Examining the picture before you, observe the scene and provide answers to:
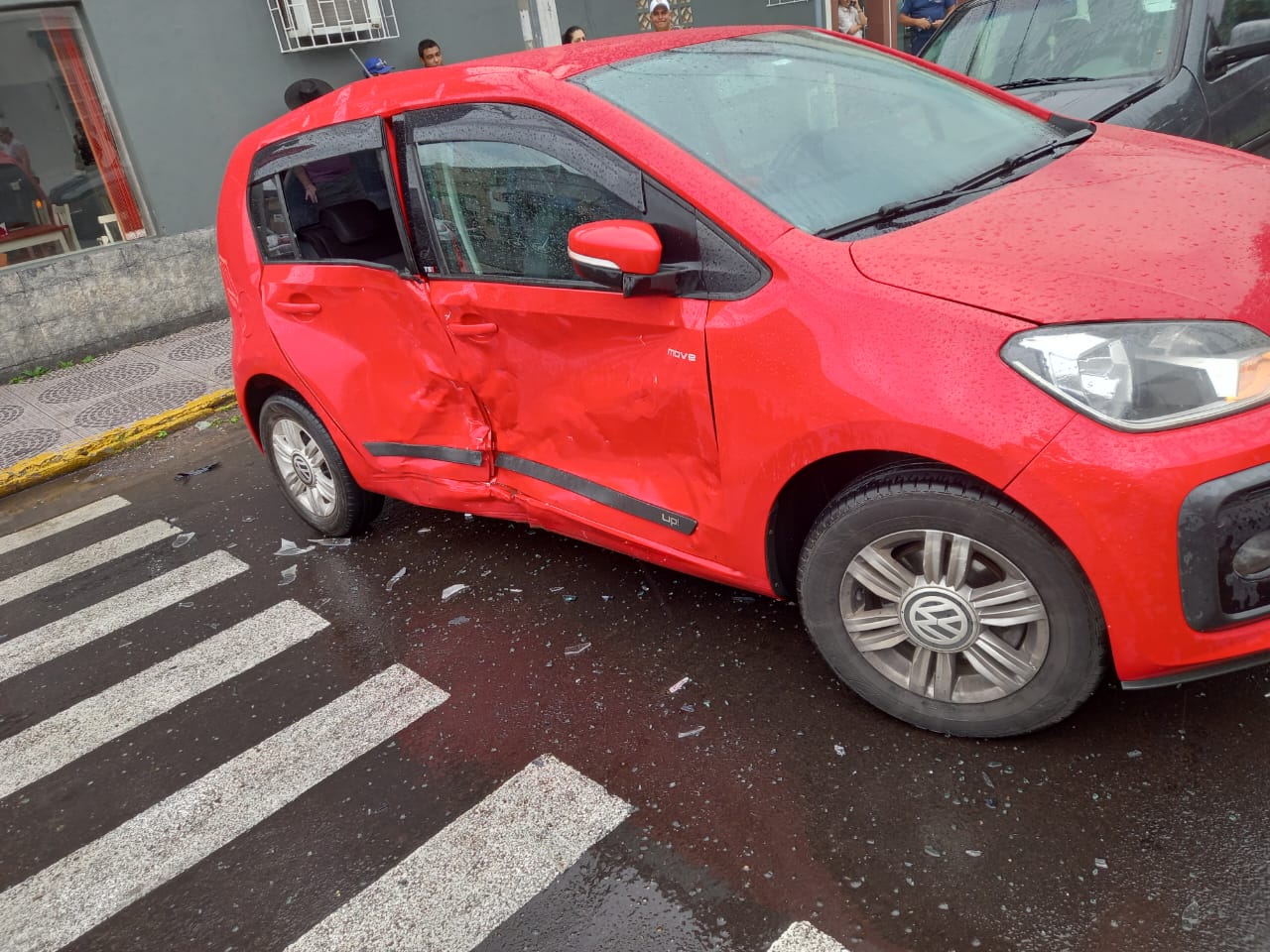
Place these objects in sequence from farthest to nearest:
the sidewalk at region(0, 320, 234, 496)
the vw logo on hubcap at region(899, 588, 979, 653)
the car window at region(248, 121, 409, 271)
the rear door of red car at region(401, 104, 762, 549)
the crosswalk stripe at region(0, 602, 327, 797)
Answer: the sidewalk at region(0, 320, 234, 496)
the car window at region(248, 121, 409, 271)
the crosswalk stripe at region(0, 602, 327, 797)
the rear door of red car at region(401, 104, 762, 549)
the vw logo on hubcap at region(899, 588, 979, 653)

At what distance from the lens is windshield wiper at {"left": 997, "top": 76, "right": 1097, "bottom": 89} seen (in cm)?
555

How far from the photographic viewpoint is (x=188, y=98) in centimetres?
872

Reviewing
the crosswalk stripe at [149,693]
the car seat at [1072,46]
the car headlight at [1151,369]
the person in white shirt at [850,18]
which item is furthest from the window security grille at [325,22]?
the car headlight at [1151,369]

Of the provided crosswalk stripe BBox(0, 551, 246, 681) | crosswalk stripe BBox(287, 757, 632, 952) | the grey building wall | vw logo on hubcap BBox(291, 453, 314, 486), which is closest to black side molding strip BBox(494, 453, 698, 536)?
crosswalk stripe BBox(287, 757, 632, 952)

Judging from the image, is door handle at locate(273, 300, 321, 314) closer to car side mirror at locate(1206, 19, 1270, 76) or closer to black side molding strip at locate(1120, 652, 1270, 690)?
black side molding strip at locate(1120, 652, 1270, 690)

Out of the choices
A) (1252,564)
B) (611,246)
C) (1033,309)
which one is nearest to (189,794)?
(611,246)

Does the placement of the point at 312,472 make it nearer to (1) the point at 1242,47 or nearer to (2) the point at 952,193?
(2) the point at 952,193

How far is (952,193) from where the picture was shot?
2967 mm

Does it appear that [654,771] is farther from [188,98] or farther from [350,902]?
[188,98]

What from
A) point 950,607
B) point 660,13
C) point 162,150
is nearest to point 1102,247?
point 950,607

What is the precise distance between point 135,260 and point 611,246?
23.7ft

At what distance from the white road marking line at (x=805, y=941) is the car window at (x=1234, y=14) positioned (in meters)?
5.31

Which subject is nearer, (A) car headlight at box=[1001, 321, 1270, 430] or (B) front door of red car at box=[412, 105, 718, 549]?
(A) car headlight at box=[1001, 321, 1270, 430]

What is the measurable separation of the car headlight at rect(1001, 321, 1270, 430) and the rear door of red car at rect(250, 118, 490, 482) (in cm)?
202
